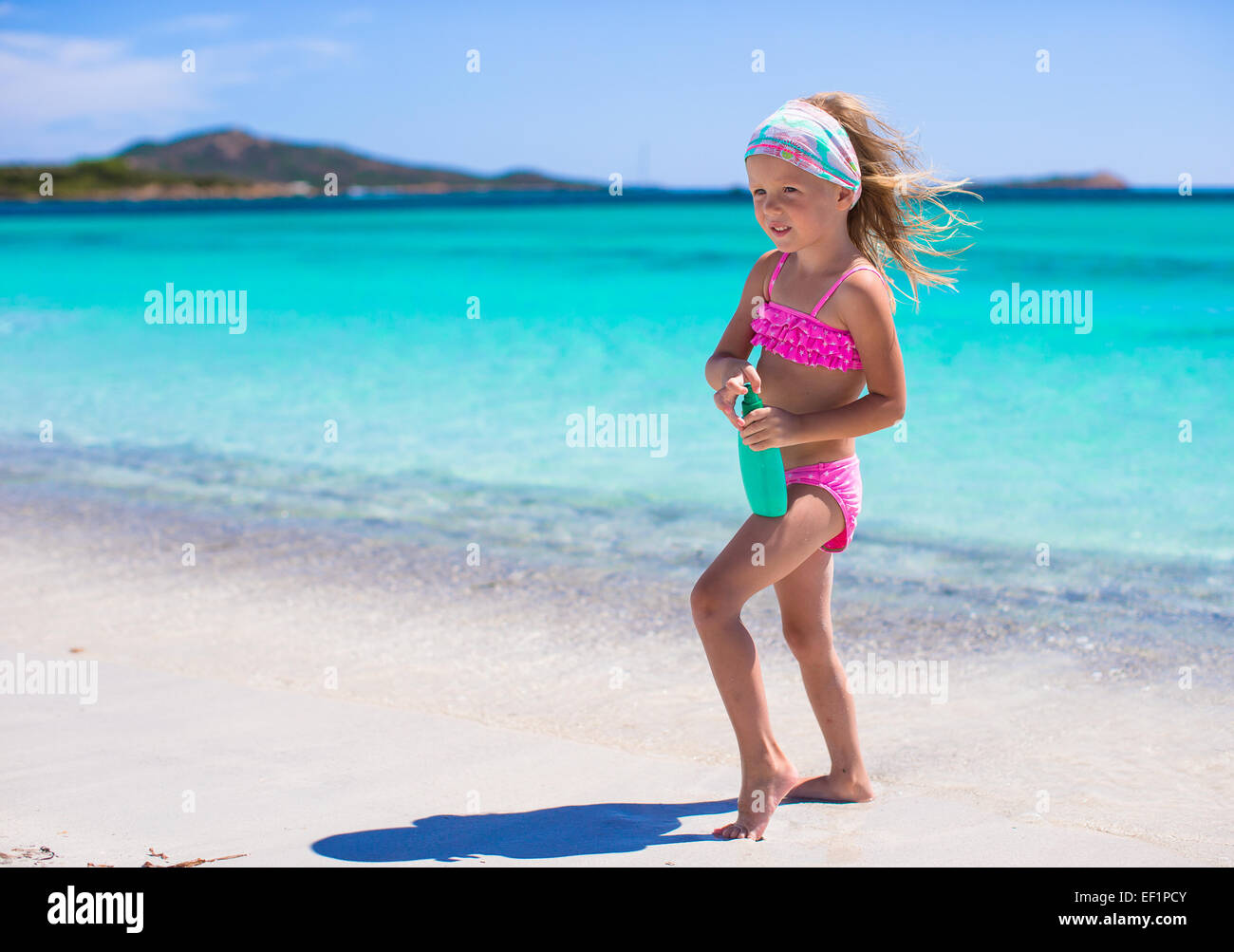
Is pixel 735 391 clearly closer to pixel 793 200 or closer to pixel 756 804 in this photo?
A: pixel 793 200

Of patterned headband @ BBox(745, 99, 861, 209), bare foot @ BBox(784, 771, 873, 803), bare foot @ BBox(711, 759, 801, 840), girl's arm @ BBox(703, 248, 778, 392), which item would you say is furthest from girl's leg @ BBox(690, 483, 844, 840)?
patterned headband @ BBox(745, 99, 861, 209)

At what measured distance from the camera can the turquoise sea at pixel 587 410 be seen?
19.7 ft

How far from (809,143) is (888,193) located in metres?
0.32

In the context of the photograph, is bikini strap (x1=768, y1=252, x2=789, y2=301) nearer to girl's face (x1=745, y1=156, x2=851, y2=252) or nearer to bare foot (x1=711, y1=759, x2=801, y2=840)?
girl's face (x1=745, y1=156, x2=851, y2=252)

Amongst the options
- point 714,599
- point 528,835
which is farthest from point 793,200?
point 528,835

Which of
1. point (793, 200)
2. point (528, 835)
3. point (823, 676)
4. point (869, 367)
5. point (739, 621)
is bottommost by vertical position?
point (528, 835)

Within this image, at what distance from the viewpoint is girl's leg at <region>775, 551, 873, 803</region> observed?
108 inches

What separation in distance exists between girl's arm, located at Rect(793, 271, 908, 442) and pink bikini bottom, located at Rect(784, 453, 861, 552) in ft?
0.46

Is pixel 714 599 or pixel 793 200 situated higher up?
pixel 793 200

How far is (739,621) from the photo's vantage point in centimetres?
249

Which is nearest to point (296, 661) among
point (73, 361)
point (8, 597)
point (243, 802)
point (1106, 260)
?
point (243, 802)

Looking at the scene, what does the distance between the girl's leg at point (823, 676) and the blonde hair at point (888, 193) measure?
70cm

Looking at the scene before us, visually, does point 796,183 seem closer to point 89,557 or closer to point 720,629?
point 720,629

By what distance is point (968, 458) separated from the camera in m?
7.46
